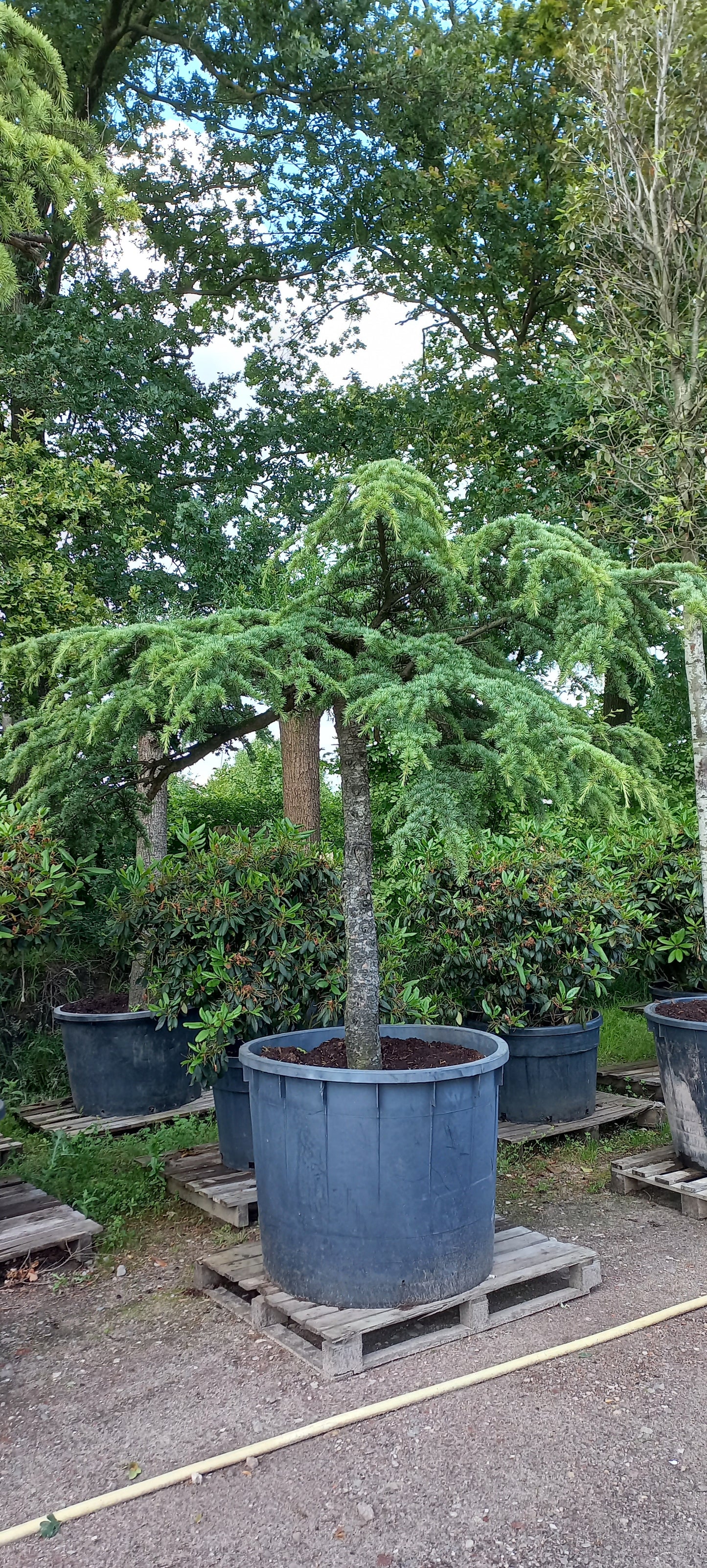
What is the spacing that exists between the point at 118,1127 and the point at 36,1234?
4.62 feet

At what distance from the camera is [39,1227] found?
3.61 metres

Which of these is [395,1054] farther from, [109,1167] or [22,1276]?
[109,1167]

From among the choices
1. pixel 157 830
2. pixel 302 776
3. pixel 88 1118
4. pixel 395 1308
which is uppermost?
pixel 302 776

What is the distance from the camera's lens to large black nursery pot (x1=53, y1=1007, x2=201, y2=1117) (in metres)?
5.12

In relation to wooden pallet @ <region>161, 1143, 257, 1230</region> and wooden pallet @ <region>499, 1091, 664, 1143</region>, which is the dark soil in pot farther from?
wooden pallet @ <region>499, 1091, 664, 1143</region>

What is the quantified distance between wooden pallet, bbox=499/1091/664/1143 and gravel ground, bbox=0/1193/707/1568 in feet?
4.39

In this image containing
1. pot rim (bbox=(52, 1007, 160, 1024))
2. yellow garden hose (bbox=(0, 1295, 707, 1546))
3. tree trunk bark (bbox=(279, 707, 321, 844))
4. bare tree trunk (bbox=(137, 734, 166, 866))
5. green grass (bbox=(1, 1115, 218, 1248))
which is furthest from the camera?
tree trunk bark (bbox=(279, 707, 321, 844))

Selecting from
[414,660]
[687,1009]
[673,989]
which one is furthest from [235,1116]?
[673,989]

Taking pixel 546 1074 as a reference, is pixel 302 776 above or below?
above

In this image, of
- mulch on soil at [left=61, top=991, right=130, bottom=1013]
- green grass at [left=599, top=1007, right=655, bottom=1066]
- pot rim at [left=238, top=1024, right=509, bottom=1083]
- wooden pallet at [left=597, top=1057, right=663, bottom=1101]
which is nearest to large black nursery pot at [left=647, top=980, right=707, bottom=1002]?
wooden pallet at [left=597, top=1057, right=663, bottom=1101]

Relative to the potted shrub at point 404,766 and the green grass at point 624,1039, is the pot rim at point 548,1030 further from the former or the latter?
the potted shrub at point 404,766

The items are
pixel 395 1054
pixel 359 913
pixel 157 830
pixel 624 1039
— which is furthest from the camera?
pixel 157 830

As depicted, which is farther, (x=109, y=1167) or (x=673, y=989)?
(x=673, y=989)

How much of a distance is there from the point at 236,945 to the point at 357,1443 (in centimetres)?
220
